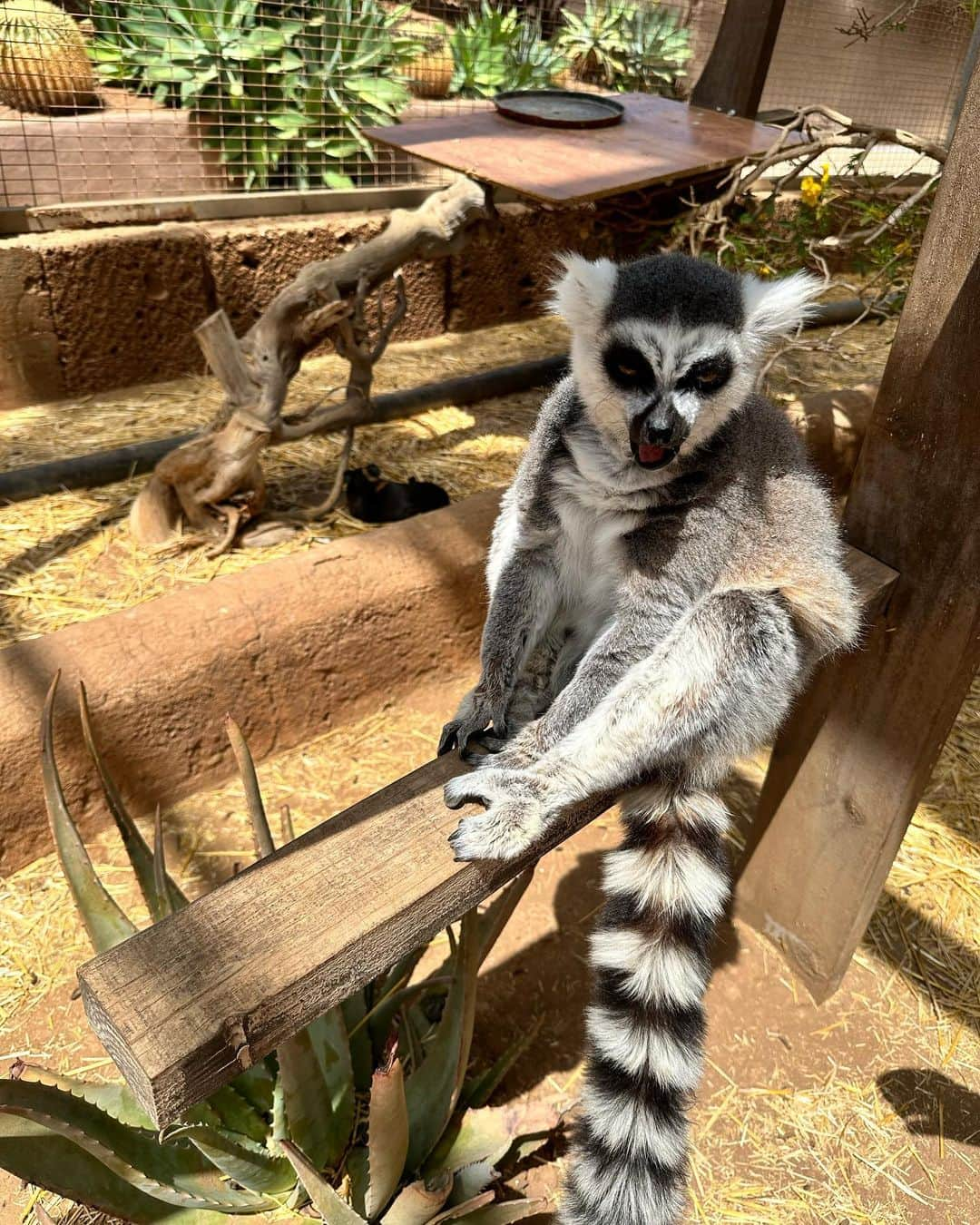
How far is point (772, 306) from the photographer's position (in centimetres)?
189

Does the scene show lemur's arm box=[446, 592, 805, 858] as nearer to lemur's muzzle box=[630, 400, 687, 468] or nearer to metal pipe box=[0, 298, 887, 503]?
lemur's muzzle box=[630, 400, 687, 468]

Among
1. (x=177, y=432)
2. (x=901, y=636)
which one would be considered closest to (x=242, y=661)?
(x=901, y=636)

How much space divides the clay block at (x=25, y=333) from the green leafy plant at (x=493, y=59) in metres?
5.50

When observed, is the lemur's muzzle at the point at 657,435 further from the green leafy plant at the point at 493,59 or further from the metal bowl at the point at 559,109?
the green leafy plant at the point at 493,59

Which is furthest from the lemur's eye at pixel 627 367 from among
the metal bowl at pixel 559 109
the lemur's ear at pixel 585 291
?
the metal bowl at pixel 559 109

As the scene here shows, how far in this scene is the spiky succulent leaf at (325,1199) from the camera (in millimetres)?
1426

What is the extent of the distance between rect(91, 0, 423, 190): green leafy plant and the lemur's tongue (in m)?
4.31

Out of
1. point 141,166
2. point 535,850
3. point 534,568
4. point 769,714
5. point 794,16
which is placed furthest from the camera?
point 794,16

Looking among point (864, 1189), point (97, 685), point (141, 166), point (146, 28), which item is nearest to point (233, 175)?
point (141, 166)

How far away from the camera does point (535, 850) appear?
154 cm

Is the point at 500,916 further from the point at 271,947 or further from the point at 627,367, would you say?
the point at 627,367

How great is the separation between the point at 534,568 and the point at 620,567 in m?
0.26

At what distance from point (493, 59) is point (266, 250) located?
4858 millimetres

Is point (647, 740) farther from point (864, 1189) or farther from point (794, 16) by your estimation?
point (794, 16)
